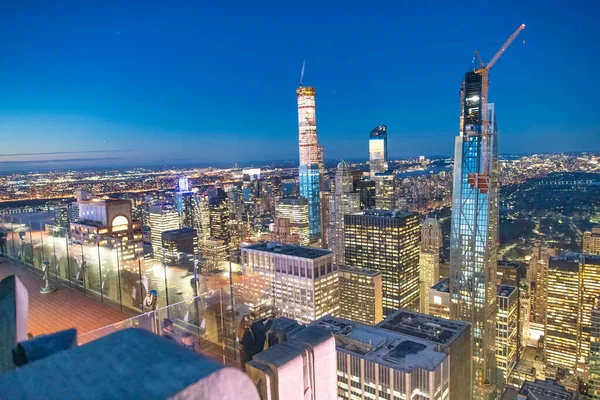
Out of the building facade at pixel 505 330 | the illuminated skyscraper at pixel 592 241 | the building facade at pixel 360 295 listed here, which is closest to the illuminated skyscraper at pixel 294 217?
the building facade at pixel 360 295

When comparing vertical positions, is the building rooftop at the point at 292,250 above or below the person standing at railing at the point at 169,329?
below

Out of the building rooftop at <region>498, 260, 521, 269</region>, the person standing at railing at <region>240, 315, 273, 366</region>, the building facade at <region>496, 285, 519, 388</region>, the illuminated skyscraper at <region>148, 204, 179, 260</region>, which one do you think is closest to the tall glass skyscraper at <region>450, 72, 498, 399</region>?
the building facade at <region>496, 285, 519, 388</region>

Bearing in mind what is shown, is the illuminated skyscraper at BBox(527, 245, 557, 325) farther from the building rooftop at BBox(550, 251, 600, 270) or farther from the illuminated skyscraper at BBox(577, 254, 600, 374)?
the illuminated skyscraper at BBox(577, 254, 600, 374)

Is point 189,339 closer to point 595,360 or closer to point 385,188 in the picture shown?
point 595,360

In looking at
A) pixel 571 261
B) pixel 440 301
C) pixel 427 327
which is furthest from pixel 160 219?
pixel 571 261

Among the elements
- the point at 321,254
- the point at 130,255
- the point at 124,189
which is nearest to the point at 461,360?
the point at 321,254

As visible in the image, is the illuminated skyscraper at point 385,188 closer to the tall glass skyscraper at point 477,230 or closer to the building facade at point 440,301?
the building facade at point 440,301

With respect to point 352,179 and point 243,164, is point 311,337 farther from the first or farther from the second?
point 243,164
